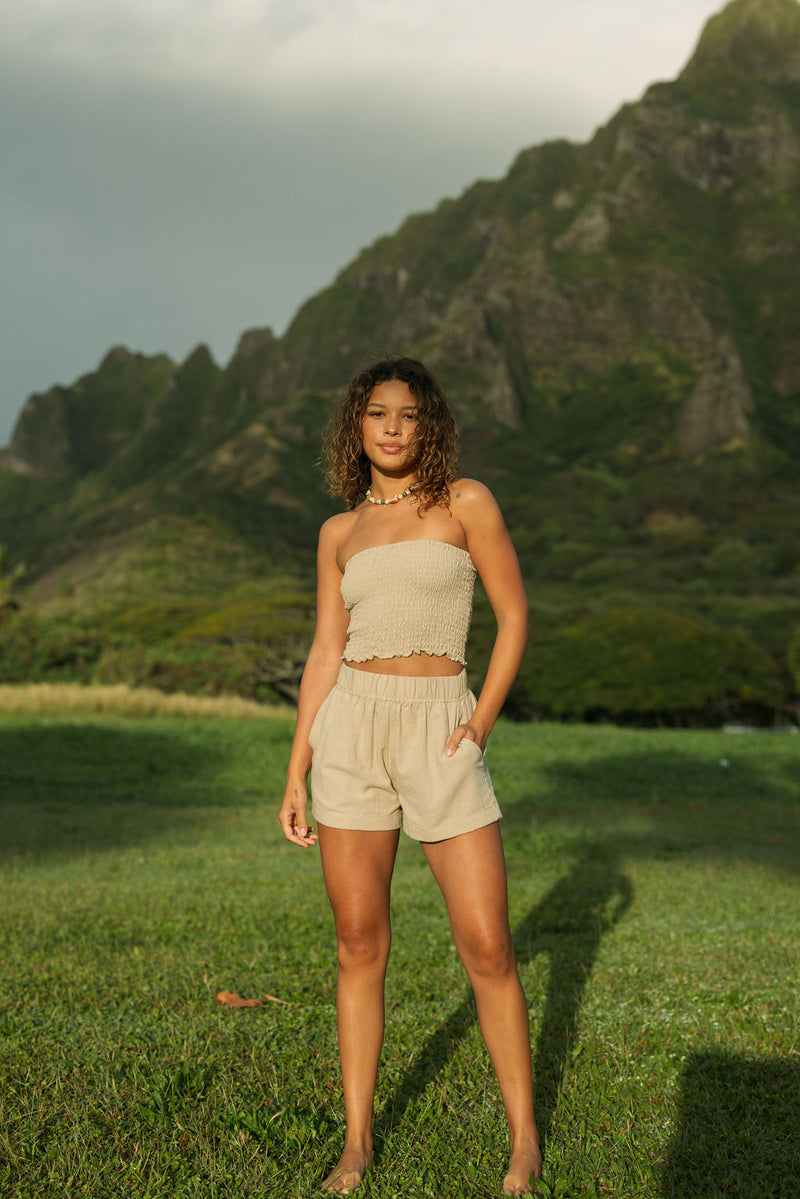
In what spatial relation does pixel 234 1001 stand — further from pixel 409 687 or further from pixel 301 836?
pixel 409 687

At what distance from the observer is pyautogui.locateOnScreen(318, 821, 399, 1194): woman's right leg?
2.96 meters

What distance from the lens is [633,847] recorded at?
1053cm

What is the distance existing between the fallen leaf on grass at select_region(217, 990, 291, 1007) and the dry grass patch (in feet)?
58.0

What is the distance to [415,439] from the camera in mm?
3211

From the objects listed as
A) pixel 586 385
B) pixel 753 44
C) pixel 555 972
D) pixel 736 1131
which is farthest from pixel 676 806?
pixel 753 44

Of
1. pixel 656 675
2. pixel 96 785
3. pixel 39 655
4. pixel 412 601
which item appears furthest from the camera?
pixel 656 675

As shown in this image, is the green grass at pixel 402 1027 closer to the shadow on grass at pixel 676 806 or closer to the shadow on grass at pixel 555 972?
the shadow on grass at pixel 555 972

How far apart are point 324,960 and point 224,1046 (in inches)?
56.2

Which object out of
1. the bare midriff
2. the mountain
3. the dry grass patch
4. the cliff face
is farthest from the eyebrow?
the cliff face

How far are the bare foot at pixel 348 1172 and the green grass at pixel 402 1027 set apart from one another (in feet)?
0.17

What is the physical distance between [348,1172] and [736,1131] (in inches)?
51.7

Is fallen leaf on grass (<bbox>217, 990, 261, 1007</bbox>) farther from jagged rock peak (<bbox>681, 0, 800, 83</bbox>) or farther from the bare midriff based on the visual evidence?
jagged rock peak (<bbox>681, 0, 800, 83</bbox>)

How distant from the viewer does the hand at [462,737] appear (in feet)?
9.45

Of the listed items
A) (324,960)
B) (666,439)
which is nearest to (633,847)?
(324,960)
